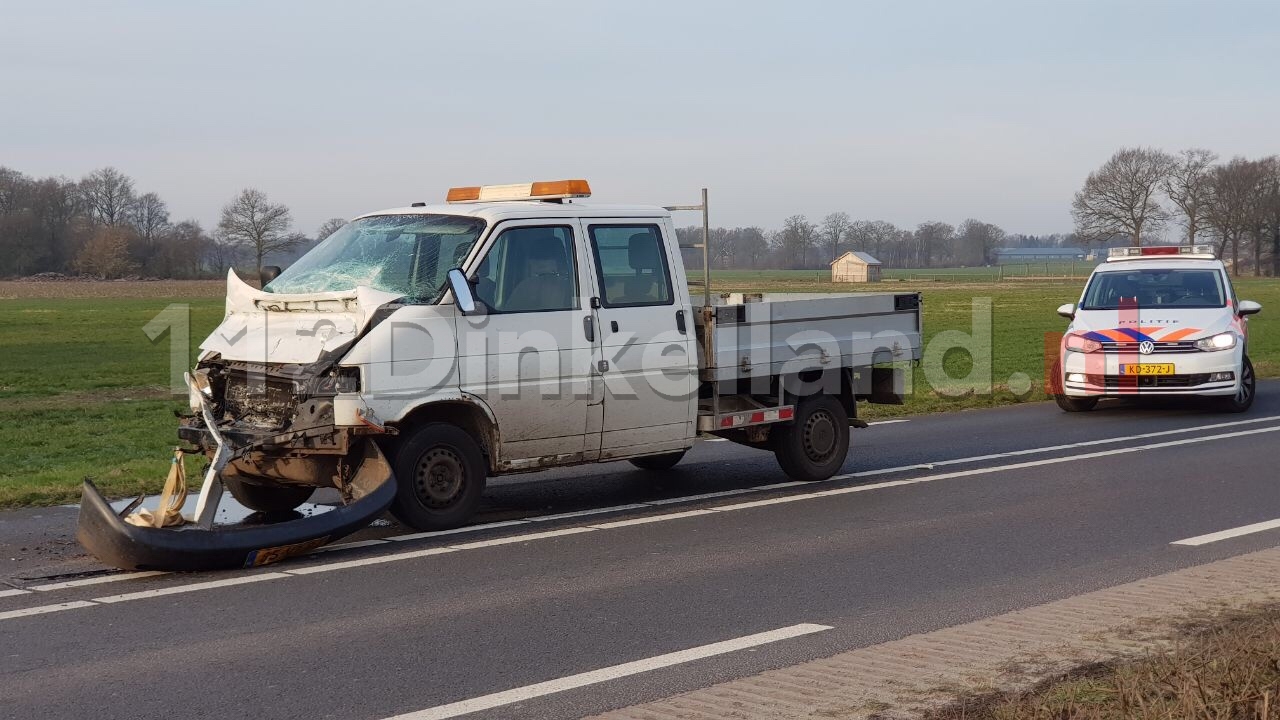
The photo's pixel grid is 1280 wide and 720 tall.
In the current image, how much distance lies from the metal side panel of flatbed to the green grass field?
1.28 meters

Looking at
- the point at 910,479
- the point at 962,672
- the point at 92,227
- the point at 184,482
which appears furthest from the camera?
the point at 92,227

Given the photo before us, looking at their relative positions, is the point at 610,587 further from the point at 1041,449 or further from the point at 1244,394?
the point at 1244,394

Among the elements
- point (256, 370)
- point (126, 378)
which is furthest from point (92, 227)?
point (256, 370)

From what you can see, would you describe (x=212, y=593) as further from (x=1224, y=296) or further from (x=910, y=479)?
(x=1224, y=296)

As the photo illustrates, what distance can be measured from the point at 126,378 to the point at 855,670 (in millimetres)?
23101

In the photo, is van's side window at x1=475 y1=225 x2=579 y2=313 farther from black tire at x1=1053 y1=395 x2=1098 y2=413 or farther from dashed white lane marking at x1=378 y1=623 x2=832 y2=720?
black tire at x1=1053 y1=395 x2=1098 y2=413

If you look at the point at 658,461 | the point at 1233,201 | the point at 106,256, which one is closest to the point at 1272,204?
the point at 1233,201

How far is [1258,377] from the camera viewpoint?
2252 centimetres

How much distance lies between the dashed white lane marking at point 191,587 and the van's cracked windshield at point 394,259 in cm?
209

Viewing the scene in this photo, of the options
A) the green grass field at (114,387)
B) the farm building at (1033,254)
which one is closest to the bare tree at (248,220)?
the green grass field at (114,387)

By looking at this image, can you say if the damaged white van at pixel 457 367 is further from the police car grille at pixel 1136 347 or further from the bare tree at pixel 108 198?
the bare tree at pixel 108 198

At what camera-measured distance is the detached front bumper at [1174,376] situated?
51.4ft

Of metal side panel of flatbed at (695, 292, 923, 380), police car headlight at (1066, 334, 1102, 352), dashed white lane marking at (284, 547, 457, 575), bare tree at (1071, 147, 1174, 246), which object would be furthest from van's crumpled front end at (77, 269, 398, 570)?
bare tree at (1071, 147, 1174, 246)

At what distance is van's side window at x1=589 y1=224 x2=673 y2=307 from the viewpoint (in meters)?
9.44
